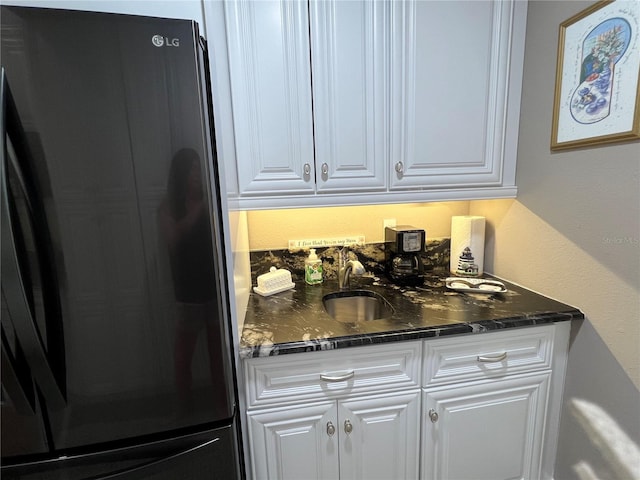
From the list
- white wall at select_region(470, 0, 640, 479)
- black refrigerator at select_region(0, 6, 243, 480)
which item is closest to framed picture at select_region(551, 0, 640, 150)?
white wall at select_region(470, 0, 640, 479)

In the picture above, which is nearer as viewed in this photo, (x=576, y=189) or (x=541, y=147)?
(x=576, y=189)

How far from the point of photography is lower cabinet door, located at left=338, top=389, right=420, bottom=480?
3.74 ft

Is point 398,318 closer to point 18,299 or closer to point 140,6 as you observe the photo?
point 18,299

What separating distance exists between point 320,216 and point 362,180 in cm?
43

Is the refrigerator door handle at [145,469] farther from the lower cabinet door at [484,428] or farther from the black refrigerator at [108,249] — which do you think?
the lower cabinet door at [484,428]

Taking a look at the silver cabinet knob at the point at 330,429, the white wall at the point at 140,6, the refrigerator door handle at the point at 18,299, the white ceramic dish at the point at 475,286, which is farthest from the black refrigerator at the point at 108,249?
the white ceramic dish at the point at 475,286

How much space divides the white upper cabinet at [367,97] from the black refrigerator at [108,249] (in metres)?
0.28

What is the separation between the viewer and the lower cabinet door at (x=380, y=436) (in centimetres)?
114

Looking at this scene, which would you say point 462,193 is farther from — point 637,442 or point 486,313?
point 637,442

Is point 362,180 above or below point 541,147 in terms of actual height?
below

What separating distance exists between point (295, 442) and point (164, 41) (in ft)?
4.12

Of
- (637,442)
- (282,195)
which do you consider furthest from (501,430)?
(282,195)

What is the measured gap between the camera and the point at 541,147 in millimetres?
1270

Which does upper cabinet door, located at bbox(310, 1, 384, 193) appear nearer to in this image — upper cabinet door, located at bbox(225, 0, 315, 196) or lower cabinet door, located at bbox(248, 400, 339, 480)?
upper cabinet door, located at bbox(225, 0, 315, 196)
